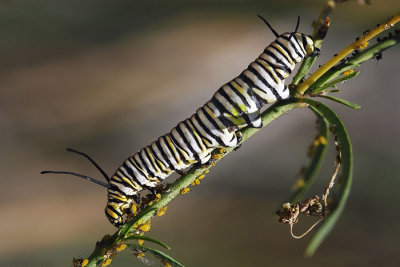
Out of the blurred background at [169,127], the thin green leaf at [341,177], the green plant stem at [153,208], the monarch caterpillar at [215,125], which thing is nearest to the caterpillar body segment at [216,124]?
the monarch caterpillar at [215,125]

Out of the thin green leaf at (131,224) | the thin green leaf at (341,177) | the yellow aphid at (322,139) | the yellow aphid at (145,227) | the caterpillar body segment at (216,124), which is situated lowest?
the thin green leaf at (341,177)

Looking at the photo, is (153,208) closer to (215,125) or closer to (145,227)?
(145,227)

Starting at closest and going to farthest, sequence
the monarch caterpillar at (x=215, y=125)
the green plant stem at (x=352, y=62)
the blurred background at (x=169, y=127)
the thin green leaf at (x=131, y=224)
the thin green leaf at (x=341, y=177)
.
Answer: the thin green leaf at (x=341, y=177)
the green plant stem at (x=352, y=62)
the thin green leaf at (x=131, y=224)
the monarch caterpillar at (x=215, y=125)
the blurred background at (x=169, y=127)

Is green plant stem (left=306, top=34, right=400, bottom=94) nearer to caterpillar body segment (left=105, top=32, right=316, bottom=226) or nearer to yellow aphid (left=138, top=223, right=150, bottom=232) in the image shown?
caterpillar body segment (left=105, top=32, right=316, bottom=226)

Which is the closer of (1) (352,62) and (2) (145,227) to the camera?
(1) (352,62)

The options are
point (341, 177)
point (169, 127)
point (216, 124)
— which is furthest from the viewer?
point (169, 127)

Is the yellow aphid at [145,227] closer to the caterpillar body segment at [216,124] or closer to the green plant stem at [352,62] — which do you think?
the caterpillar body segment at [216,124]

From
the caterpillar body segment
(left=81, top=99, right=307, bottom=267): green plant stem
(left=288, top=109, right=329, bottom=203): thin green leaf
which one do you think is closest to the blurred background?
the caterpillar body segment

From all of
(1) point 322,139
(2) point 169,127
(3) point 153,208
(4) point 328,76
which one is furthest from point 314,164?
(2) point 169,127
